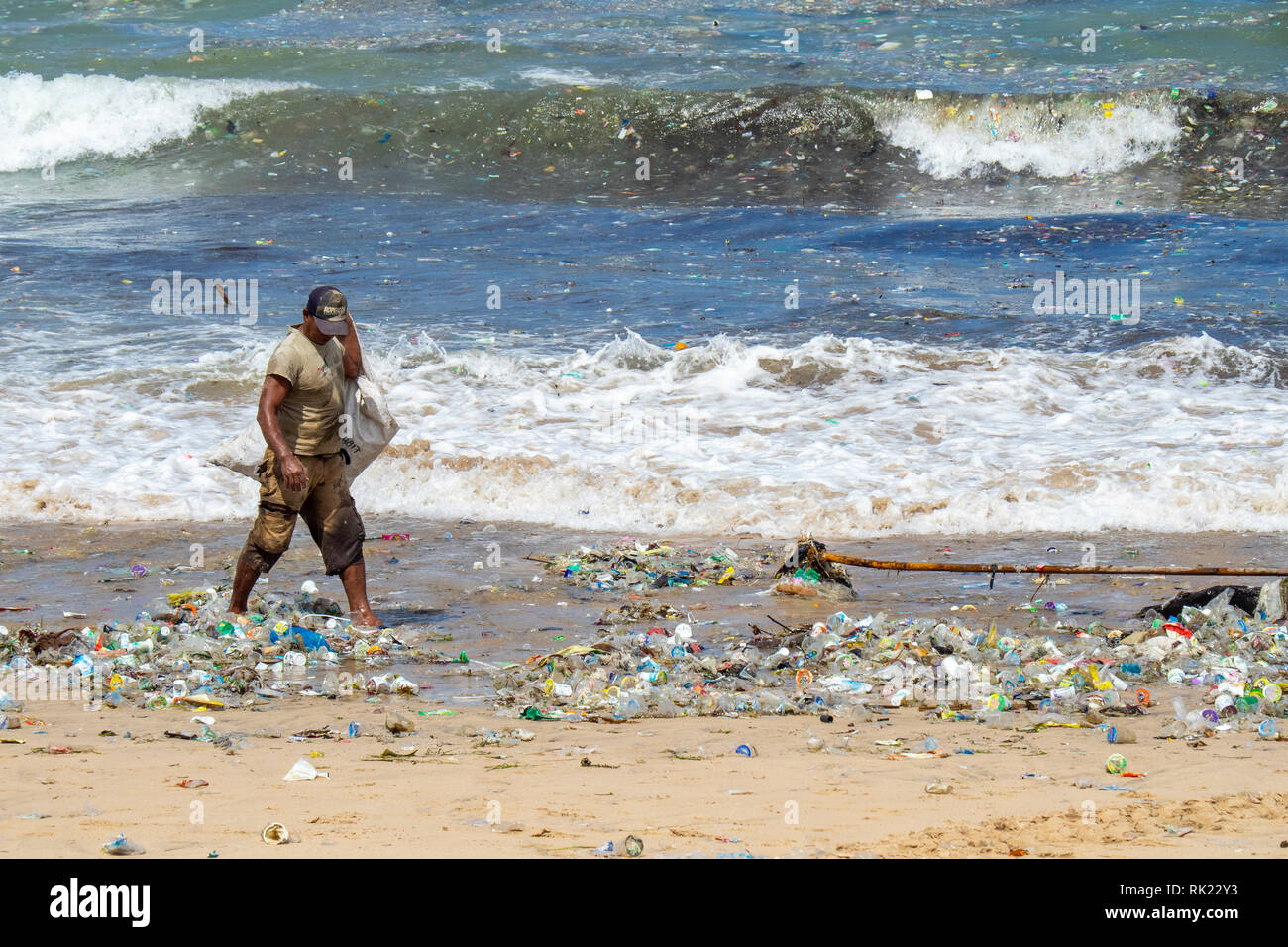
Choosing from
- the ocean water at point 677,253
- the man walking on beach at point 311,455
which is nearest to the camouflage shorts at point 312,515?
the man walking on beach at point 311,455

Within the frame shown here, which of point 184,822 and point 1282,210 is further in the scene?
point 1282,210

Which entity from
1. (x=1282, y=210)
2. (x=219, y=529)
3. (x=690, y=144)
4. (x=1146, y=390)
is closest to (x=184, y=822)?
(x=219, y=529)

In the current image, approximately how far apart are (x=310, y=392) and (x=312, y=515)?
62cm

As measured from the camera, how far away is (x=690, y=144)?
1961cm

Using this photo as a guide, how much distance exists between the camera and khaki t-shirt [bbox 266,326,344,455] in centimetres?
596

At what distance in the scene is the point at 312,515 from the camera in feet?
20.6

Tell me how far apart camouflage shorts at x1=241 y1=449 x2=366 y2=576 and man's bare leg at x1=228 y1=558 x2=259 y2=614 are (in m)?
0.03

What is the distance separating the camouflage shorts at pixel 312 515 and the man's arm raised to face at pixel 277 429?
4.2 inches

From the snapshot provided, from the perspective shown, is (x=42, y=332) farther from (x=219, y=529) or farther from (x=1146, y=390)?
(x=1146, y=390)

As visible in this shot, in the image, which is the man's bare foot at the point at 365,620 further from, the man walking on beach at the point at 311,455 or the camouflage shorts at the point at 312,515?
the camouflage shorts at the point at 312,515

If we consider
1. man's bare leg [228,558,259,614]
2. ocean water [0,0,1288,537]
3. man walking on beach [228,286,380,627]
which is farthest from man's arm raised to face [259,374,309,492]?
ocean water [0,0,1288,537]

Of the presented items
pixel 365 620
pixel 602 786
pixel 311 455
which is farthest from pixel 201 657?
pixel 602 786

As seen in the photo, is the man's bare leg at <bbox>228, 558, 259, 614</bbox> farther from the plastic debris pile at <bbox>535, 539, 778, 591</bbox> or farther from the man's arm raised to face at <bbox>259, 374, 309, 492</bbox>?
the plastic debris pile at <bbox>535, 539, 778, 591</bbox>

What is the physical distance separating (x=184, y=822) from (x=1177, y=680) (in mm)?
3728
